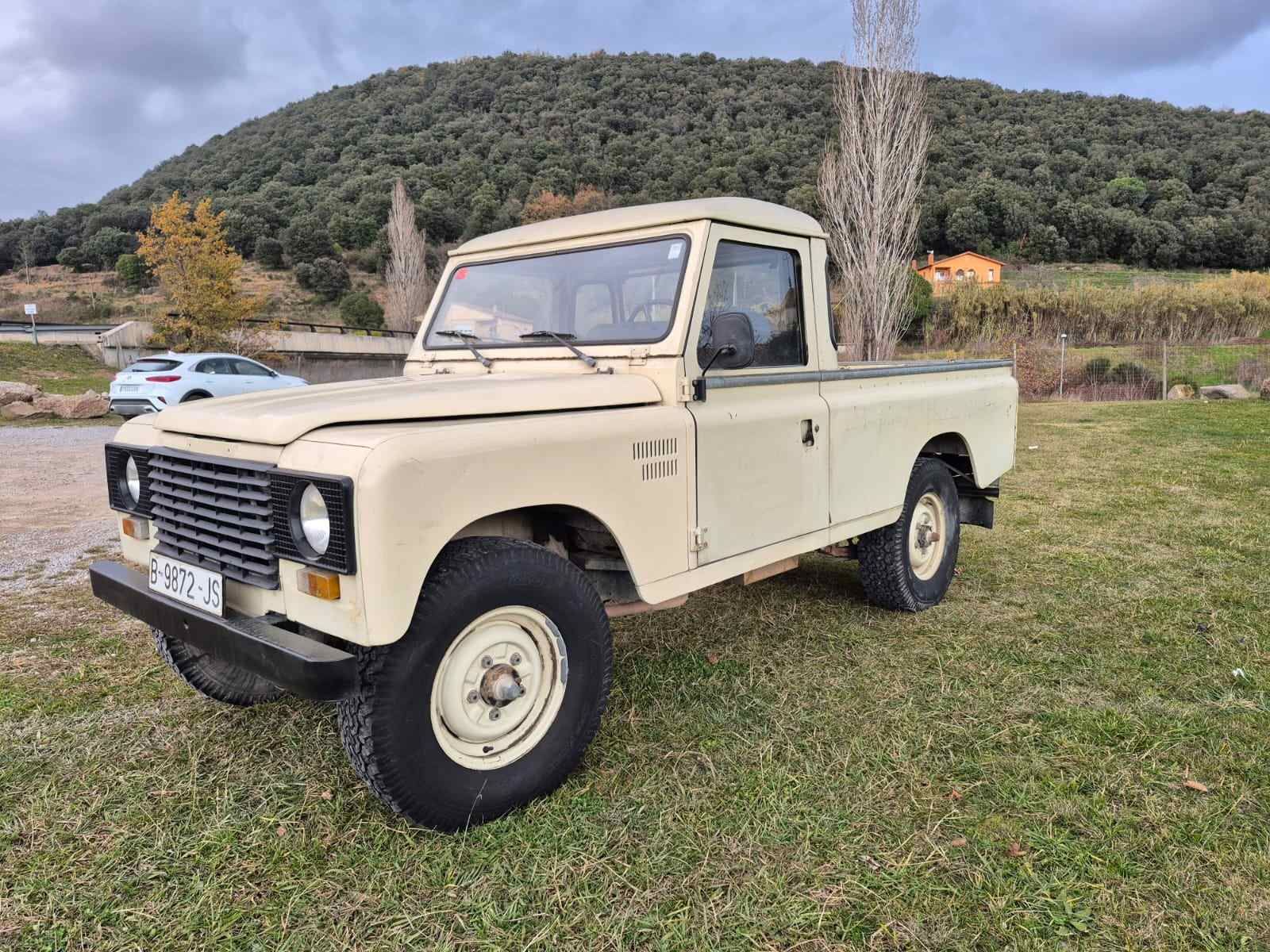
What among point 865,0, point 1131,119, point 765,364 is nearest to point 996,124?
point 1131,119

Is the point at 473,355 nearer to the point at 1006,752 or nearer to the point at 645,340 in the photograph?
the point at 645,340

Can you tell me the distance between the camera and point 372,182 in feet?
193

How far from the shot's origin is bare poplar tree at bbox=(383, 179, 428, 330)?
36.7 m

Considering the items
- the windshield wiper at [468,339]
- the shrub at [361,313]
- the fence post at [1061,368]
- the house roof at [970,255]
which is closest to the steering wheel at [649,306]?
the windshield wiper at [468,339]

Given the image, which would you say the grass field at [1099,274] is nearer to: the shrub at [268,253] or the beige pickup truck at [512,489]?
the beige pickup truck at [512,489]

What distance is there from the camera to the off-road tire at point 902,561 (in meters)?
4.70

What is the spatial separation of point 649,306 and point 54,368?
27139mm

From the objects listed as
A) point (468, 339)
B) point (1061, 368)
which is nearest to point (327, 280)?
point (1061, 368)

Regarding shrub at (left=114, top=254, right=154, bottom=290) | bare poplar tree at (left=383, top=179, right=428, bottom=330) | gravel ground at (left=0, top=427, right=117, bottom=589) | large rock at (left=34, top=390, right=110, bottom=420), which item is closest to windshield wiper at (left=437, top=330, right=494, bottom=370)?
gravel ground at (left=0, top=427, right=117, bottom=589)

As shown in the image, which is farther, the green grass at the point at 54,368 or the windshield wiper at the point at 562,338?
the green grass at the point at 54,368

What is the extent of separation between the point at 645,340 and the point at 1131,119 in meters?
67.4

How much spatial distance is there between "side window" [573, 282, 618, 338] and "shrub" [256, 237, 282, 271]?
57.0 meters

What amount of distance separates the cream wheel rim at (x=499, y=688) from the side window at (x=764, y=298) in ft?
4.42

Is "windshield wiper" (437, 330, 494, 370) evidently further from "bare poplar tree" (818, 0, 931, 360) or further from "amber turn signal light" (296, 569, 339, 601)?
"bare poplar tree" (818, 0, 931, 360)
